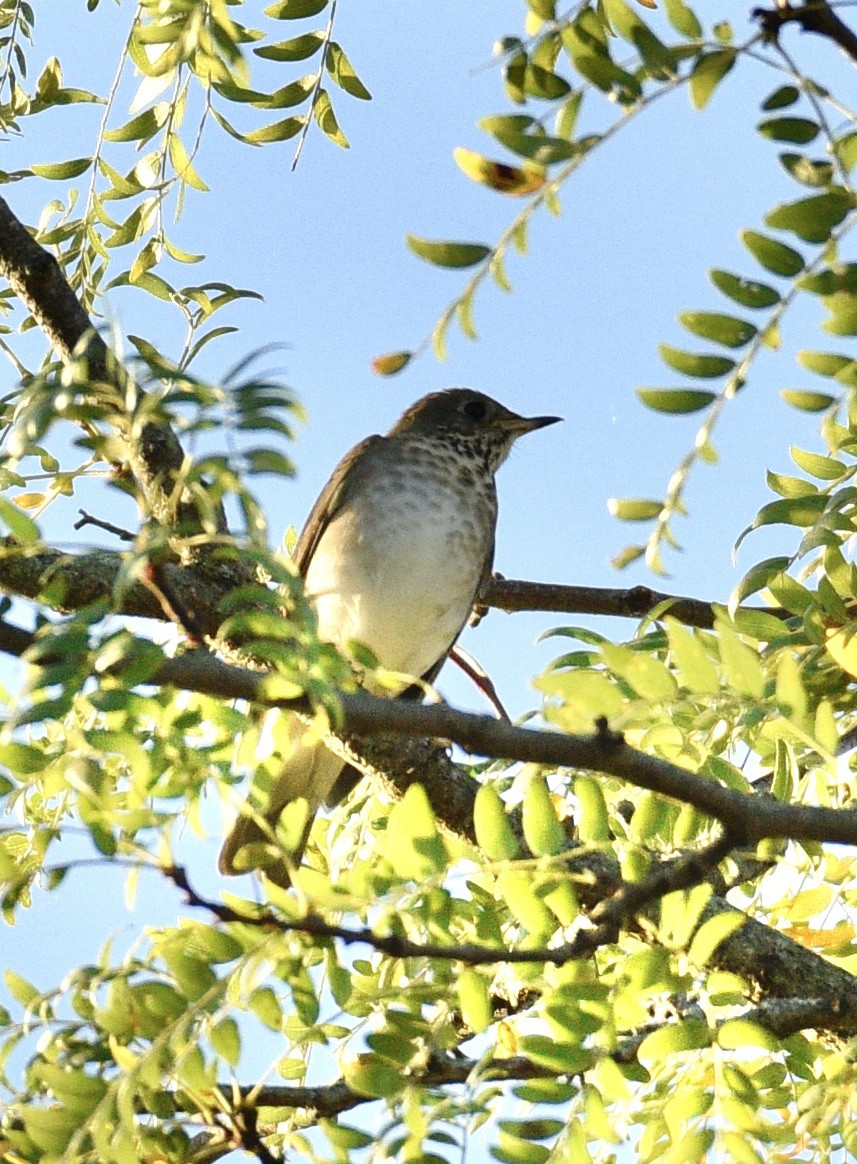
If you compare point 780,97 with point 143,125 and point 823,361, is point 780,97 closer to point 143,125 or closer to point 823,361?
point 823,361

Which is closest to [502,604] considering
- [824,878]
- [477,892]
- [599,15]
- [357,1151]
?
[824,878]

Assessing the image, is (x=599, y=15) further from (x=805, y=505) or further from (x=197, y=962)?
(x=197, y=962)

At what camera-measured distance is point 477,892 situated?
286 centimetres

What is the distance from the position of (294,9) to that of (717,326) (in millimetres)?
1618

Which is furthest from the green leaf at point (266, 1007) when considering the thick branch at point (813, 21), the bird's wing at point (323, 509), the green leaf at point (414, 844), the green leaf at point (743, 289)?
the bird's wing at point (323, 509)

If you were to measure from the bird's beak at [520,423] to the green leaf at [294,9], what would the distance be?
3.20 m

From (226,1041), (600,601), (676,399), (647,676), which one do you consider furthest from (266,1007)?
(600,601)

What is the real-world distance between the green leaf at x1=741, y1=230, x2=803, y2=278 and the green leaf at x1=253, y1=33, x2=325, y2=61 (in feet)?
5.79

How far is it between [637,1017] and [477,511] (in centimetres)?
356

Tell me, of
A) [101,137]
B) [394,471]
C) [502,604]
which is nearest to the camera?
[101,137]

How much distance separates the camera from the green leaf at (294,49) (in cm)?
340

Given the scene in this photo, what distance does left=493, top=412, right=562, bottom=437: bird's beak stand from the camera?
6363 mm

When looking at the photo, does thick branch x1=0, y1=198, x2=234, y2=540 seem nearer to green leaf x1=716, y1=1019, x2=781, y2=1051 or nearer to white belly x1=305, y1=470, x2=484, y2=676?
white belly x1=305, y1=470, x2=484, y2=676

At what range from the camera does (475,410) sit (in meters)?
6.43
